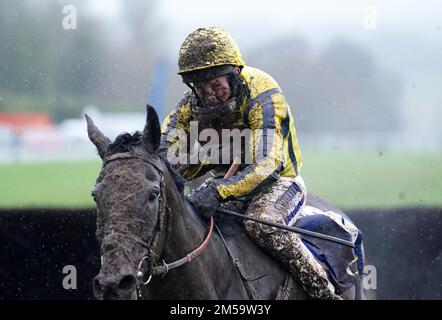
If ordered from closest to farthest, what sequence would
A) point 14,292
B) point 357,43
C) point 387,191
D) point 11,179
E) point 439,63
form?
point 14,292 → point 11,179 → point 387,191 → point 439,63 → point 357,43

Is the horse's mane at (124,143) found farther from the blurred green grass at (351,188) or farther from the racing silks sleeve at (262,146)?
the blurred green grass at (351,188)

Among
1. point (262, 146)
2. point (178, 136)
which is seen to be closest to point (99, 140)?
point (262, 146)

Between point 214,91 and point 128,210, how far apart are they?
149 cm

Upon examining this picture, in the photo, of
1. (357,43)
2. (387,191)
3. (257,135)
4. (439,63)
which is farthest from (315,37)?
(257,135)

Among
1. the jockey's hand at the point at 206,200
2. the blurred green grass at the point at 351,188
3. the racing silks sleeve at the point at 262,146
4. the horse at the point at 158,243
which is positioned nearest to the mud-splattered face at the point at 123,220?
the horse at the point at 158,243

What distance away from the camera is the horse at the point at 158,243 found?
12.4 feet

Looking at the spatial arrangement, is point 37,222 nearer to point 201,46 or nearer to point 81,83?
point 201,46

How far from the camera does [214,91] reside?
16.7 feet

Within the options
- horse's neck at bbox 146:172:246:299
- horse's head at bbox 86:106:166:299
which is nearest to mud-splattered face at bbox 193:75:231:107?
horse's neck at bbox 146:172:246:299

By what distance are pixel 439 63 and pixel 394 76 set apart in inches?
138

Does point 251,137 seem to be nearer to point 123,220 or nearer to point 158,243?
point 158,243

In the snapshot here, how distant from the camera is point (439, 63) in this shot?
42.7ft
